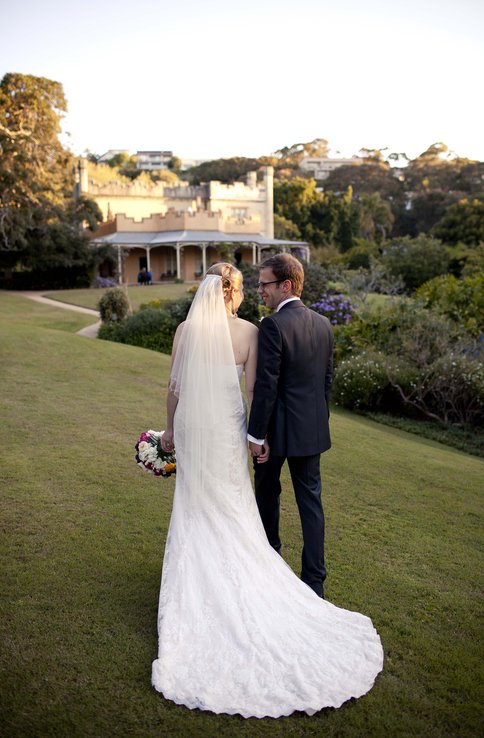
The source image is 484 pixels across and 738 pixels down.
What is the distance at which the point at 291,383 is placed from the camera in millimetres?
3996

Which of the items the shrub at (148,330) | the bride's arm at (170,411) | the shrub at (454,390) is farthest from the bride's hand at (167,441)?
the shrub at (148,330)

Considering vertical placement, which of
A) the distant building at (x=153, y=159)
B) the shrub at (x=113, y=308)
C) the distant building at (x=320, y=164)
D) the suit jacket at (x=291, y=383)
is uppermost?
the distant building at (x=153, y=159)

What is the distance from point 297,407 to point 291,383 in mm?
150

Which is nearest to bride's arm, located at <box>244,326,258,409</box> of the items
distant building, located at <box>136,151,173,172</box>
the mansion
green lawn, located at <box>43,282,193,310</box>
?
green lawn, located at <box>43,282,193,310</box>

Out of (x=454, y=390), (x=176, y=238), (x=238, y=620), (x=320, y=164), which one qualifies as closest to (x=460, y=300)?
(x=454, y=390)

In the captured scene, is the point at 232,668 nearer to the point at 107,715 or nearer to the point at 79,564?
the point at 107,715

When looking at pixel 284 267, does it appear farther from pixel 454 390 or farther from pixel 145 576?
pixel 454 390

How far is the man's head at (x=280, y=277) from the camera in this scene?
13.0 ft

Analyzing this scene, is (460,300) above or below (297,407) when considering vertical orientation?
below

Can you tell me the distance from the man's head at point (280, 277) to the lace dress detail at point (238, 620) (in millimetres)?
516

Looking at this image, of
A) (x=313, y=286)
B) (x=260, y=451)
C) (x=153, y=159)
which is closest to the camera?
(x=260, y=451)

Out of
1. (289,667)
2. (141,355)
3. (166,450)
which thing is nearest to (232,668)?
(289,667)

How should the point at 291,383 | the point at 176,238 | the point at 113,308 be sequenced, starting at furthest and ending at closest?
the point at 176,238 → the point at 113,308 → the point at 291,383

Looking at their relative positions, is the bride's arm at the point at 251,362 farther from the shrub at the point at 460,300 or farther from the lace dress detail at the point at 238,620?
the shrub at the point at 460,300
